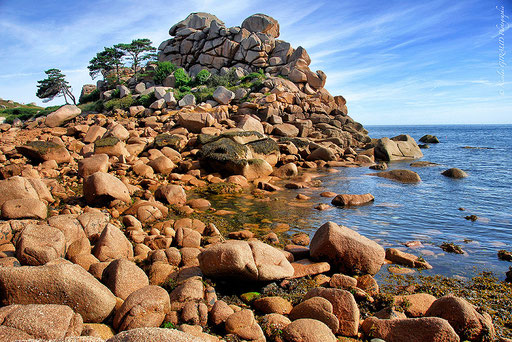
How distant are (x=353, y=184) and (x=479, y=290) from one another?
10.1m

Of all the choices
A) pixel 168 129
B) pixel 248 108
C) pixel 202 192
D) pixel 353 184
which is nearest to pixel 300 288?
pixel 202 192

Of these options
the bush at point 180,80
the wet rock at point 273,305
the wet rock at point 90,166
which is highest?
the bush at point 180,80

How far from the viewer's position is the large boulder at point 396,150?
2606cm

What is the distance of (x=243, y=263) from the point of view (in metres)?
5.21

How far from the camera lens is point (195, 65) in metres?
43.7

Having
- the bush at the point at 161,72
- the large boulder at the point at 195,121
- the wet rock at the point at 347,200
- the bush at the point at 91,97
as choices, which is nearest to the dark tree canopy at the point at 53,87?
the bush at the point at 91,97

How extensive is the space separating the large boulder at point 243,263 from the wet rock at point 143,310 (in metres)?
1.01

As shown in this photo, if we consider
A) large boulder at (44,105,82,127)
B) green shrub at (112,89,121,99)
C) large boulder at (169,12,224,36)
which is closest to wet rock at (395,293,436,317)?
large boulder at (44,105,82,127)

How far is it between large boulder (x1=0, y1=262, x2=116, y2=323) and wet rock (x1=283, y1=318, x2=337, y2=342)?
7.75ft

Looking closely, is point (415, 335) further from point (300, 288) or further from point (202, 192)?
point (202, 192)

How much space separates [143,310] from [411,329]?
11.0 ft

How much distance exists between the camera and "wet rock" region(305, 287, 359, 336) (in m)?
4.35

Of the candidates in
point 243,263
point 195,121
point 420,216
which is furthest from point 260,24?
point 243,263

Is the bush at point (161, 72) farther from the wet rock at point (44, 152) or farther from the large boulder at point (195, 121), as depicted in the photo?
the wet rock at point (44, 152)
